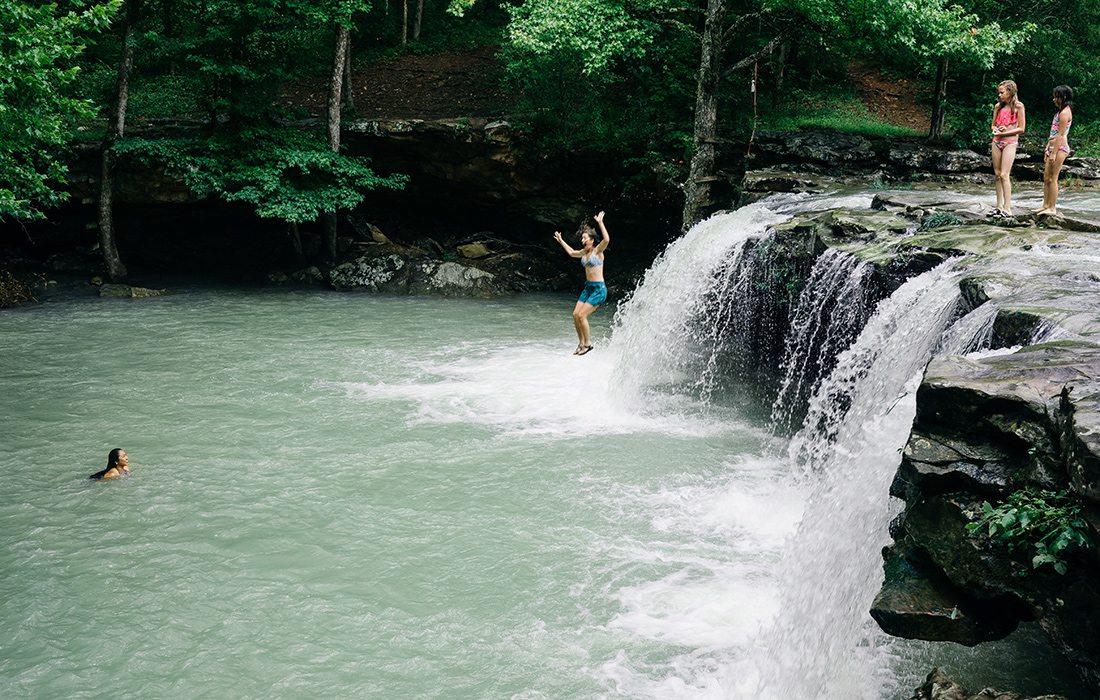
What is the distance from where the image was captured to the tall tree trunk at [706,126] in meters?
17.1

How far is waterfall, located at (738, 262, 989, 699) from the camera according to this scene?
16.6 feet

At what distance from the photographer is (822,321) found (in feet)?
32.5

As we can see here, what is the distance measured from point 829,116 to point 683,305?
33.0ft

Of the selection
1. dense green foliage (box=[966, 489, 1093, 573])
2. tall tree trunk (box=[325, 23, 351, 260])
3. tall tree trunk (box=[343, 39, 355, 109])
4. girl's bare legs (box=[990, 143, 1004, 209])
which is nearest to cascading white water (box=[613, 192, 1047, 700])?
dense green foliage (box=[966, 489, 1093, 573])

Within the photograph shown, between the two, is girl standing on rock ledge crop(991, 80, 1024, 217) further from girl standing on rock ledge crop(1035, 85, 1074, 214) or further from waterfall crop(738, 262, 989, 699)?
waterfall crop(738, 262, 989, 699)

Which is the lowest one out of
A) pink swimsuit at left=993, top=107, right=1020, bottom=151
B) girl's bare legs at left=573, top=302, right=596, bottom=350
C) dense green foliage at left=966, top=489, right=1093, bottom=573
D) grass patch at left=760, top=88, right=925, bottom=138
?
girl's bare legs at left=573, top=302, right=596, bottom=350

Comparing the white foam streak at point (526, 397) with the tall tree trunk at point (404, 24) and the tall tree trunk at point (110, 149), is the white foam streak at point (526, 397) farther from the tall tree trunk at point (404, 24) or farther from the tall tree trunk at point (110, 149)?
the tall tree trunk at point (404, 24)

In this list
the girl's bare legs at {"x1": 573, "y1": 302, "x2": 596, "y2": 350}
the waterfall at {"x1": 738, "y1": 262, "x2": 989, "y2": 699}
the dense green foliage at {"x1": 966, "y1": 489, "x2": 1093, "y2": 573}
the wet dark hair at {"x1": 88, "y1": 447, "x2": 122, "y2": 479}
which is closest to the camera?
the dense green foliage at {"x1": 966, "y1": 489, "x2": 1093, "y2": 573}

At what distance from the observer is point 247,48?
18203mm

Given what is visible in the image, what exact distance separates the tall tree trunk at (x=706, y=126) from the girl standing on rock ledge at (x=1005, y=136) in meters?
7.50

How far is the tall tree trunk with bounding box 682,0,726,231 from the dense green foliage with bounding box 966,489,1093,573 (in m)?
13.7

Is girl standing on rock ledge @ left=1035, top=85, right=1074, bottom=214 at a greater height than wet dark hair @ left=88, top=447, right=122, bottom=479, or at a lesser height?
greater

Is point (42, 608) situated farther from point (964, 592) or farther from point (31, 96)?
point (31, 96)

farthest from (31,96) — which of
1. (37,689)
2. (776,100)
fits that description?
(776,100)
